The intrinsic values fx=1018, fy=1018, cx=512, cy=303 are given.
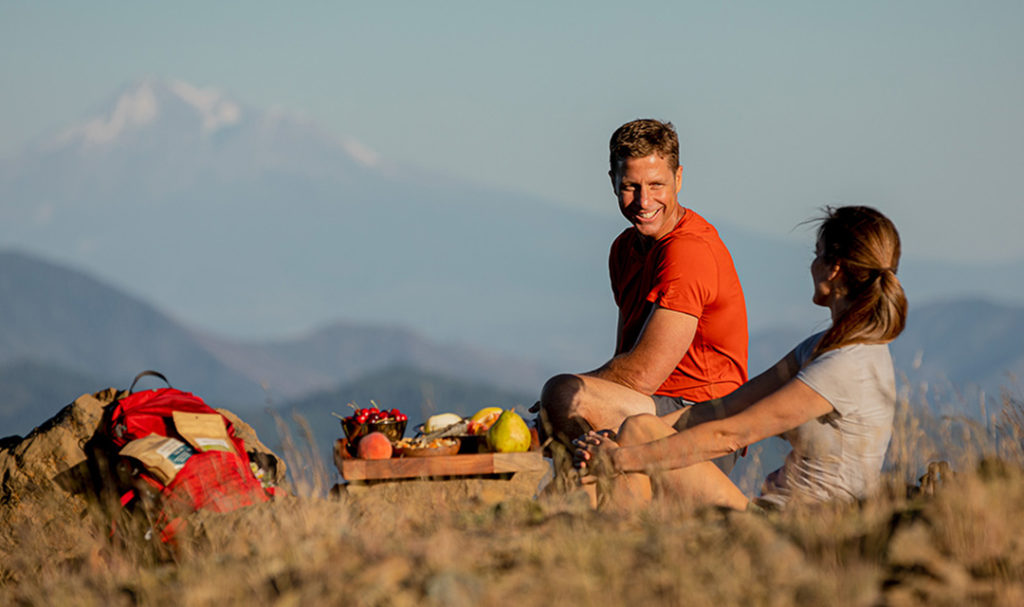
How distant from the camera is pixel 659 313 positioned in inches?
203

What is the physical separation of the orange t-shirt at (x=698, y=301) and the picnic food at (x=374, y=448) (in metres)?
1.55

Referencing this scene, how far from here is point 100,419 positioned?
19.7ft

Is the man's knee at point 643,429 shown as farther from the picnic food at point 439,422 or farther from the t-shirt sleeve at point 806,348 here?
the picnic food at point 439,422

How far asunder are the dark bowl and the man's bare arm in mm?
1195

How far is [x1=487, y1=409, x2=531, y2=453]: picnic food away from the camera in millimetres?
4816

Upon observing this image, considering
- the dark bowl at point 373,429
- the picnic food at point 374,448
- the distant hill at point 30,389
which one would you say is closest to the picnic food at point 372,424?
the dark bowl at point 373,429

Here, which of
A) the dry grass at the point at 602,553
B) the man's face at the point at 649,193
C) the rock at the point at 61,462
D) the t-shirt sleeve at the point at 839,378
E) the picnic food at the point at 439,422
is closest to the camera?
the dry grass at the point at 602,553

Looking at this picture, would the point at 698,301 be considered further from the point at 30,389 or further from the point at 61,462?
the point at 30,389

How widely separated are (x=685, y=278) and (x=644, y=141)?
2.79 ft

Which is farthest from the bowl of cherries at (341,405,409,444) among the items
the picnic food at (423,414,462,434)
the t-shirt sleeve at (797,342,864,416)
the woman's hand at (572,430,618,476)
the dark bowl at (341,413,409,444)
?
the t-shirt sleeve at (797,342,864,416)

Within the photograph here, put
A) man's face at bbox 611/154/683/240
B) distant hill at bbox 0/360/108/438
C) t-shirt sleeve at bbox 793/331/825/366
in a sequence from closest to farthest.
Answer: t-shirt sleeve at bbox 793/331/825/366
man's face at bbox 611/154/683/240
distant hill at bbox 0/360/108/438

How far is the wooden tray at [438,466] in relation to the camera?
184 inches

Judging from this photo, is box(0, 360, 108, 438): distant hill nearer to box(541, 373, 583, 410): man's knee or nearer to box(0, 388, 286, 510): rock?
box(0, 388, 286, 510): rock

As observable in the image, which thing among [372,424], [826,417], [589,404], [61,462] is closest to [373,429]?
[372,424]
